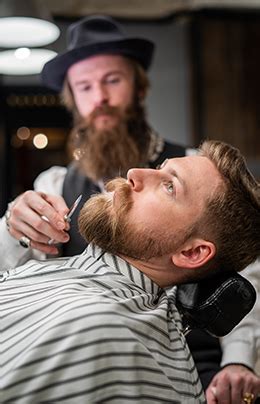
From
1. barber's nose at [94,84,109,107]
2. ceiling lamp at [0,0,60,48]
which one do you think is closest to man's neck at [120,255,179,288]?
barber's nose at [94,84,109,107]

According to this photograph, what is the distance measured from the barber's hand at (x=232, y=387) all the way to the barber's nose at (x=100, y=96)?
45.3 inches

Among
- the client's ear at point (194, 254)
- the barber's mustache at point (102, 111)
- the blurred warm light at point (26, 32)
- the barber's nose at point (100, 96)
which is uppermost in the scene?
the blurred warm light at point (26, 32)

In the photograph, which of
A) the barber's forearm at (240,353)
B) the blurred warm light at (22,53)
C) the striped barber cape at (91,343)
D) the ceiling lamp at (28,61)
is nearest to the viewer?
the striped barber cape at (91,343)

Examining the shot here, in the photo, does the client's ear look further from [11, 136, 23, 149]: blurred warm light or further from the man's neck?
[11, 136, 23, 149]: blurred warm light

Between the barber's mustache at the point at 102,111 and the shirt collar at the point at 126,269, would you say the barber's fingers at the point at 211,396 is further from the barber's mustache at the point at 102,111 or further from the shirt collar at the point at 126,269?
the barber's mustache at the point at 102,111

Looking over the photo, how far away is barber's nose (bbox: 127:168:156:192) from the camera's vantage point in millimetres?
1574

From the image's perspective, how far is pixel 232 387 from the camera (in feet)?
5.88

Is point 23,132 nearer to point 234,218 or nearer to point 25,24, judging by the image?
point 25,24

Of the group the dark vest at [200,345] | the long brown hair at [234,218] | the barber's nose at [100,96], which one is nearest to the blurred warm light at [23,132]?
the barber's nose at [100,96]

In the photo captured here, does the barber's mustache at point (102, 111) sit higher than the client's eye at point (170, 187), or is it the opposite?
the barber's mustache at point (102, 111)

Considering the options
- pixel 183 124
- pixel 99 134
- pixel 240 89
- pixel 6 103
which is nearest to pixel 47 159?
pixel 6 103

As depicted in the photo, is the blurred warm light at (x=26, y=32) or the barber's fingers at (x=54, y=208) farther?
the blurred warm light at (x=26, y=32)

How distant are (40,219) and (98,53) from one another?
1.03 metres

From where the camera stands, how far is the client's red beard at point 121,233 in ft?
5.04
